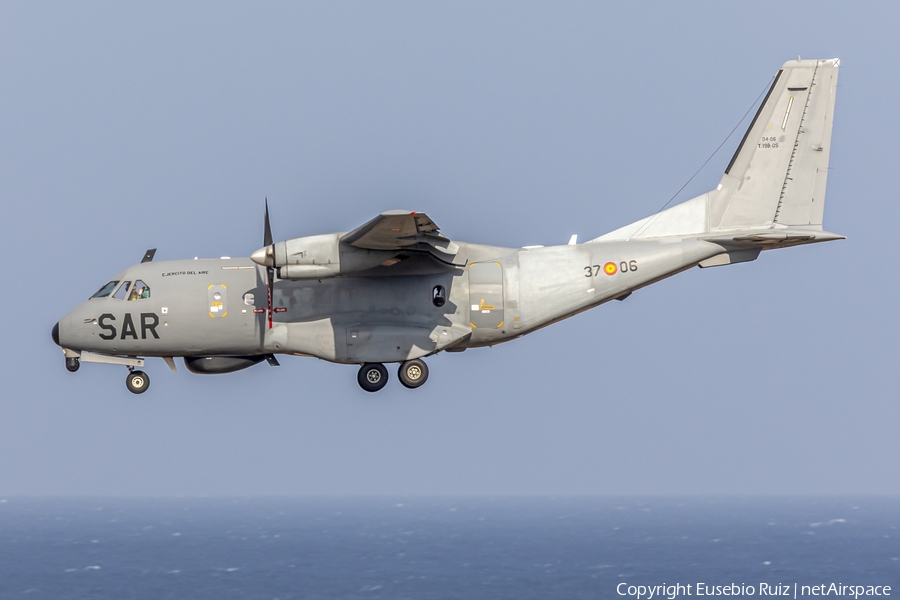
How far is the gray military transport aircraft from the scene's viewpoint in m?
22.8

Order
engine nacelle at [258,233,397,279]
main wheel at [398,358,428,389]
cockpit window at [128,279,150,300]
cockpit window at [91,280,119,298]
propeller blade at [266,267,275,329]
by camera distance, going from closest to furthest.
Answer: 1. engine nacelle at [258,233,397,279]
2. propeller blade at [266,267,275,329]
3. main wheel at [398,358,428,389]
4. cockpit window at [128,279,150,300]
5. cockpit window at [91,280,119,298]

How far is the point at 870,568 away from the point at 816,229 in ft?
407

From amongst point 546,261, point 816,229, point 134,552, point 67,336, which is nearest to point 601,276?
point 546,261

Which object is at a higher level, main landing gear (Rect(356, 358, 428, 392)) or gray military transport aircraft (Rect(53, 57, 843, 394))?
gray military transport aircraft (Rect(53, 57, 843, 394))

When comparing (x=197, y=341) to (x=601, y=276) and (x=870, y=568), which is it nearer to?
(x=601, y=276)

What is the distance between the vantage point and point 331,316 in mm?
22922

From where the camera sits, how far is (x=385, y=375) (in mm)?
23281

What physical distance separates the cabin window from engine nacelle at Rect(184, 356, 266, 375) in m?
4.59

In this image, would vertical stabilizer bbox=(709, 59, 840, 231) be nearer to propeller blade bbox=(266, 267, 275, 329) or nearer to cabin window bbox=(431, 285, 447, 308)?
cabin window bbox=(431, 285, 447, 308)

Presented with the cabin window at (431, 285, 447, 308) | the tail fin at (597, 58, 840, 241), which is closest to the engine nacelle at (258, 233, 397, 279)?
the cabin window at (431, 285, 447, 308)

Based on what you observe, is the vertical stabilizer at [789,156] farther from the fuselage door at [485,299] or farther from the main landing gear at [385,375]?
the main landing gear at [385,375]

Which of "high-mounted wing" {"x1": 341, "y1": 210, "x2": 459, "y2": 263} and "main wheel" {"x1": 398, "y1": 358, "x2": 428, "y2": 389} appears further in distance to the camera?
"main wheel" {"x1": 398, "y1": 358, "x2": 428, "y2": 389}

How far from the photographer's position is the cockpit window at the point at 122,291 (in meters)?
23.7

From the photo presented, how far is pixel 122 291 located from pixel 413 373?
22.8 ft
